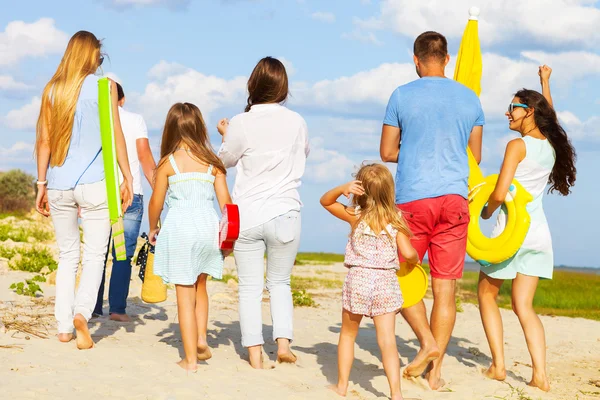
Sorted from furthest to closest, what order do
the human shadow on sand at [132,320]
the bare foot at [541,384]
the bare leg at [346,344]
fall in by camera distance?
the human shadow on sand at [132,320]
the bare foot at [541,384]
the bare leg at [346,344]

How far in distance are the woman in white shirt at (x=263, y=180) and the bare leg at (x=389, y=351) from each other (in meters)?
1.02

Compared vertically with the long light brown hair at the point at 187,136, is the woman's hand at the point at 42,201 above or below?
below

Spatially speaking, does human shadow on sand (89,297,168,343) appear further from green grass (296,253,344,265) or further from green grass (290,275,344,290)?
green grass (296,253,344,265)

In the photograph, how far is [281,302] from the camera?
20.1ft

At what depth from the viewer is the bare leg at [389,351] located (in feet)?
17.3

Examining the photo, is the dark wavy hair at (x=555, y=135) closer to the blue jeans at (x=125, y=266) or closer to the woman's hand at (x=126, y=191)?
the woman's hand at (x=126, y=191)

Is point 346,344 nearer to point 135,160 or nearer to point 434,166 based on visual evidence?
point 434,166

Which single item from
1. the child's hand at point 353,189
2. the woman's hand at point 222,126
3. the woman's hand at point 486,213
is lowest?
the woman's hand at point 486,213

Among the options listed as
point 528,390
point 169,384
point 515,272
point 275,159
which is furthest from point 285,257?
point 528,390

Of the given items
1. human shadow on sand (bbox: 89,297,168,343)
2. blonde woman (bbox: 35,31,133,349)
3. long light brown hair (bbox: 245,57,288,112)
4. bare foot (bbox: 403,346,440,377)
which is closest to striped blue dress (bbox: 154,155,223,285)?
blonde woman (bbox: 35,31,133,349)

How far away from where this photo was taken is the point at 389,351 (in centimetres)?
529

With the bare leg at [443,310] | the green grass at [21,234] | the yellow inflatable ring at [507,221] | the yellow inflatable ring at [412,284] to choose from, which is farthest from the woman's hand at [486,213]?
the green grass at [21,234]

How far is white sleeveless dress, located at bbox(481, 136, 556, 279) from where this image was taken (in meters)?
6.20

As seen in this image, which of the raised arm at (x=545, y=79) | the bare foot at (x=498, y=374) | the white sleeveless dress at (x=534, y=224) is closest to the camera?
the white sleeveless dress at (x=534, y=224)
